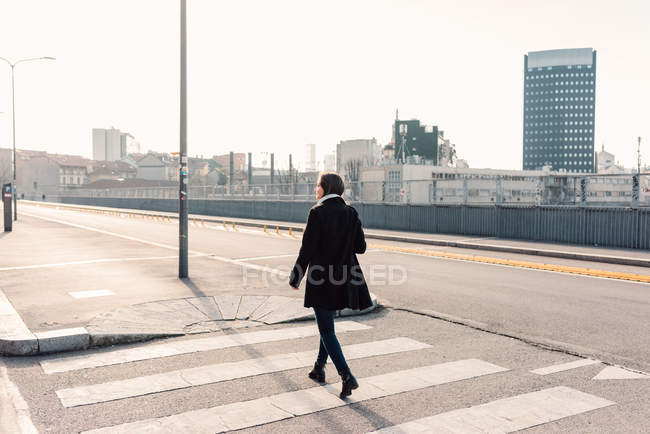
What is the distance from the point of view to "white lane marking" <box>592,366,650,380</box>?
4863mm

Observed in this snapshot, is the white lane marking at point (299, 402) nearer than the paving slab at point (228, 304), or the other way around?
the white lane marking at point (299, 402)

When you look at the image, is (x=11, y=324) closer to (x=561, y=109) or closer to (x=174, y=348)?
(x=174, y=348)

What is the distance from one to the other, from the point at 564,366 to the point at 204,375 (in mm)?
3272

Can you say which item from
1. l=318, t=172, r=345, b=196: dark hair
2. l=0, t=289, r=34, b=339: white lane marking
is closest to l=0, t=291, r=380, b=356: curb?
l=0, t=289, r=34, b=339: white lane marking

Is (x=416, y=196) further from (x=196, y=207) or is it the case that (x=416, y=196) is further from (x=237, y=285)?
(x=196, y=207)

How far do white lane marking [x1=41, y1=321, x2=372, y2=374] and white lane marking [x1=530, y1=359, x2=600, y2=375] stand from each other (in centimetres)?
217

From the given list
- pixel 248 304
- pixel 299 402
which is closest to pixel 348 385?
pixel 299 402

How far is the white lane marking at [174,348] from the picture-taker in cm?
529

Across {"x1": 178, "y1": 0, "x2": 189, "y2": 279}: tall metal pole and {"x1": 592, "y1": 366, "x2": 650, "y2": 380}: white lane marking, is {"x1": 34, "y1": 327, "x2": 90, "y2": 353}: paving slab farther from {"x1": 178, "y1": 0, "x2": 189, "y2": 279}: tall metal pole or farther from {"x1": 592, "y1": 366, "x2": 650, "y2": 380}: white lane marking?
{"x1": 592, "y1": 366, "x2": 650, "y2": 380}: white lane marking

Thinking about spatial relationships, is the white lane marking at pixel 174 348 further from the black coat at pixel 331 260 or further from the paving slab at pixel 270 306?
the black coat at pixel 331 260

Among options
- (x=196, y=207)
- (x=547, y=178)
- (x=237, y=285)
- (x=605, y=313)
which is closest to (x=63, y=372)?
(x=237, y=285)

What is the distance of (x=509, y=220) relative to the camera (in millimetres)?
18938

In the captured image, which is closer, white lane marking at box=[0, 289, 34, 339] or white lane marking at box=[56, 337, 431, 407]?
white lane marking at box=[56, 337, 431, 407]

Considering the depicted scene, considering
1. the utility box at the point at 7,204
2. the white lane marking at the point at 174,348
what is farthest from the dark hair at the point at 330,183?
the utility box at the point at 7,204
